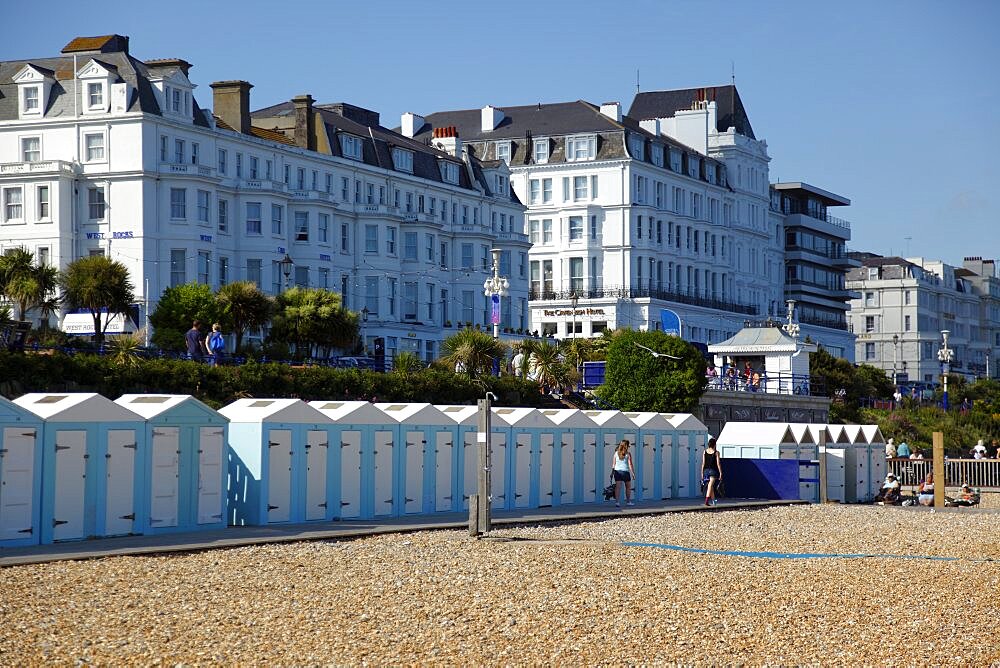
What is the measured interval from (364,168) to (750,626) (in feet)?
182

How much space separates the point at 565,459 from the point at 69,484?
555 inches

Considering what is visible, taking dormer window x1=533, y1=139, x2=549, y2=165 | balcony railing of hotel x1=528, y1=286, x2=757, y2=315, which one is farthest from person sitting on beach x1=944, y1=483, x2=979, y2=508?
dormer window x1=533, y1=139, x2=549, y2=165

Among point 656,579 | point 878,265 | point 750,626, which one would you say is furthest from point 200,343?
point 878,265

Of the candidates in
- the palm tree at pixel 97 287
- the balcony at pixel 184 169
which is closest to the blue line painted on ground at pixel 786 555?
the palm tree at pixel 97 287

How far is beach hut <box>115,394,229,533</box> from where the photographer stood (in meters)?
24.0

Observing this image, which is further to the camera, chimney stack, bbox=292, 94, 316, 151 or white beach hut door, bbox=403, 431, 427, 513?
chimney stack, bbox=292, 94, 316, 151

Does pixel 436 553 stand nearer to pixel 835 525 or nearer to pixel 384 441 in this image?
pixel 384 441

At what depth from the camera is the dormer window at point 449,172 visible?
78938mm

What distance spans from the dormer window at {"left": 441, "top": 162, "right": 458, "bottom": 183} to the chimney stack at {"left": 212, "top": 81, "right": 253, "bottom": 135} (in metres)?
16.5

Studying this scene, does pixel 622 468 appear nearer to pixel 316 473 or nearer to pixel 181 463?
pixel 316 473

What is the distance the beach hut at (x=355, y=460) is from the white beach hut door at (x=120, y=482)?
4.76m

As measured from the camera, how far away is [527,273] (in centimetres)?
8450

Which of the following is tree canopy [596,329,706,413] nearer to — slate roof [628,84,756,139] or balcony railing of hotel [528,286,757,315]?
balcony railing of hotel [528,286,757,315]

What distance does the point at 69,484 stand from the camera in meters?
22.5
